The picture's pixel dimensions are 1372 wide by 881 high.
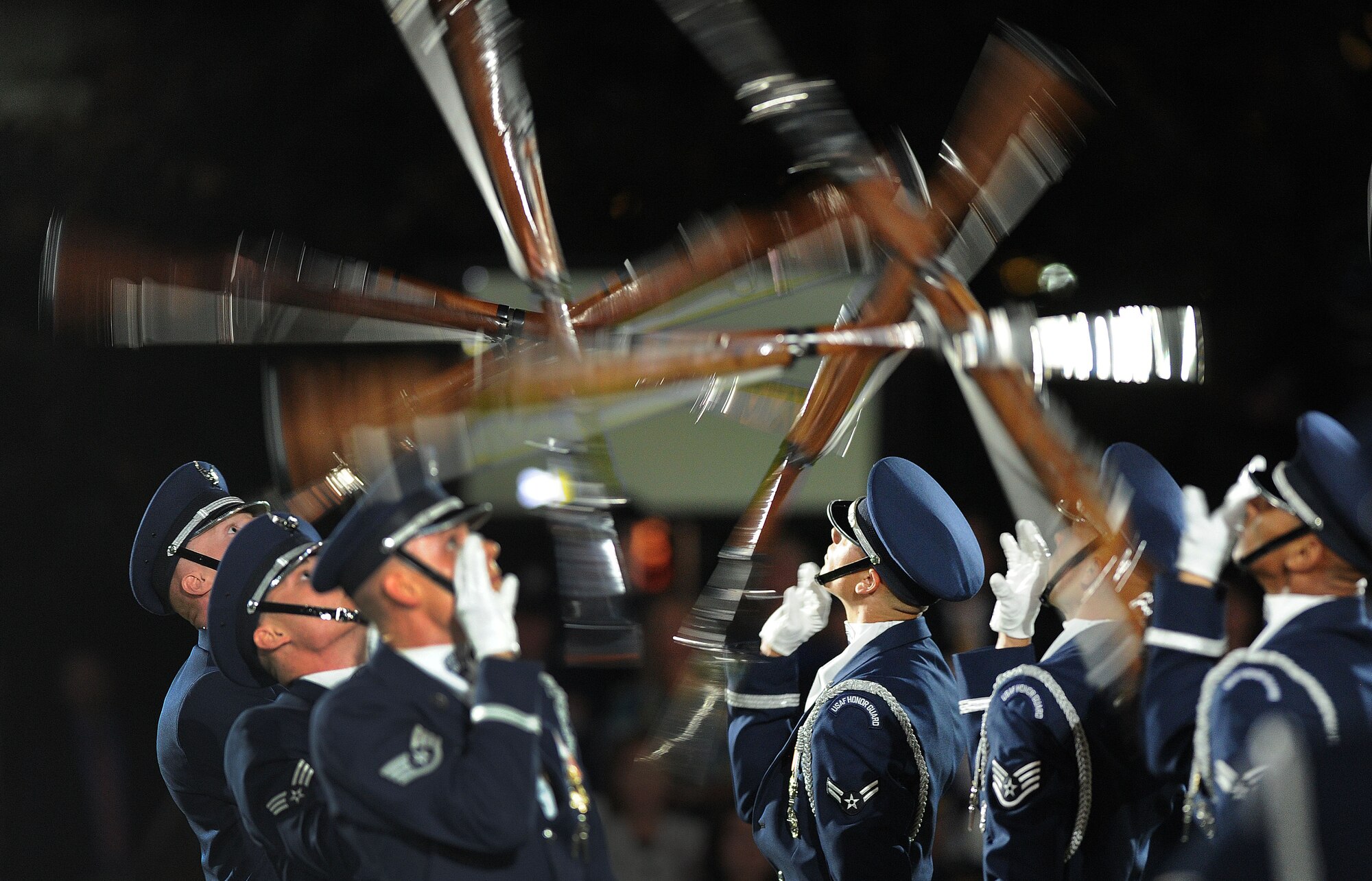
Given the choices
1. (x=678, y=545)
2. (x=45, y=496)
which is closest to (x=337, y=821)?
(x=678, y=545)

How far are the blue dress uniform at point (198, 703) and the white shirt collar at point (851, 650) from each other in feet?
5.62

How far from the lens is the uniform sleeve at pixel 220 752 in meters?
4.28

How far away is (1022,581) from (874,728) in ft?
2.30

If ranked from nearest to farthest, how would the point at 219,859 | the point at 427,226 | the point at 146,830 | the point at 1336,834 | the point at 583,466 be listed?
the point at 1336,834 → the point at 583,466 → the point at 219,859 → the point at 146,830 → the point at 427,226

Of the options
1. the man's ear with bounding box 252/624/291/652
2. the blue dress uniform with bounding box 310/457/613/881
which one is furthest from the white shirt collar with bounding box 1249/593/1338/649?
the man's ear with bounding box 252/624/291/652

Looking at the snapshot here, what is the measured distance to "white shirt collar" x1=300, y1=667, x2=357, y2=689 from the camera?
3.69 meters

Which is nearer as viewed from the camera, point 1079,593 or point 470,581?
point 470,581

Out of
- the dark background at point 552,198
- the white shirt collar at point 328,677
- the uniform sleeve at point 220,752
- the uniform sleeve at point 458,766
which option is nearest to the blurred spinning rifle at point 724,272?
the uniform sleeve at point 458,766

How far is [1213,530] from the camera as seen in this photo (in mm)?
3336

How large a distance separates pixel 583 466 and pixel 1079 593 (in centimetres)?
156

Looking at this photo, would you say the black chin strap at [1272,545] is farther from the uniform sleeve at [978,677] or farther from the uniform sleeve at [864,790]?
the uniform sleeve at [864,790]

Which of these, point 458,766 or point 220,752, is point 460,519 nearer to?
point 458,766

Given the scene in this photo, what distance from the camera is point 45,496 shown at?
7.50 metres

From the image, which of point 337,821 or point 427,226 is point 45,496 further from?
point 337,821
